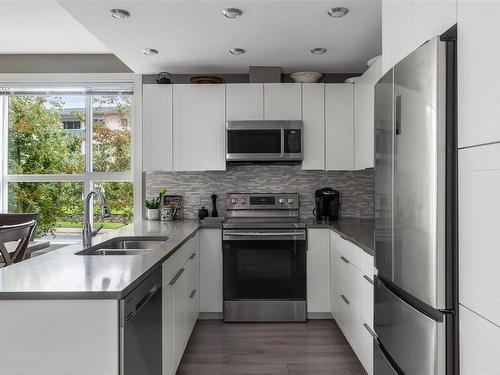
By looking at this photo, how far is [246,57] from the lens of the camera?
3555 mm

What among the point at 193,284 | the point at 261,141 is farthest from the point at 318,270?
the point at 261,141

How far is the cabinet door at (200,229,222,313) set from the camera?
3.58 m

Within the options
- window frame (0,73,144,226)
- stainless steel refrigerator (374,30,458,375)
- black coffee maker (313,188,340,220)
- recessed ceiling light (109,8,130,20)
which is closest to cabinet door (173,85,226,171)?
window frame (0,73,144,226)

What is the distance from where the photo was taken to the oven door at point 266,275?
350cm

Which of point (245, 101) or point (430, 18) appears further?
point (245, 101)

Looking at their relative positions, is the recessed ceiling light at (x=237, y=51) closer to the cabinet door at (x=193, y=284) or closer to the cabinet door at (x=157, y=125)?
the cabinet door at (x=157, y=125)

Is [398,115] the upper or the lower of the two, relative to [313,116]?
lower

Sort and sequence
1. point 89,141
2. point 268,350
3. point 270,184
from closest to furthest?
point 268,350 → point 270,184 → point 89,141

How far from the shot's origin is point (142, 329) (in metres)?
1.64

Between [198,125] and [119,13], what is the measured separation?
137 cm

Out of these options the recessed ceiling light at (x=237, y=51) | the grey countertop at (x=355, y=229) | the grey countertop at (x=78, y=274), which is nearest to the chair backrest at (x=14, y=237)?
the grey countertop at (x=78, y=274)

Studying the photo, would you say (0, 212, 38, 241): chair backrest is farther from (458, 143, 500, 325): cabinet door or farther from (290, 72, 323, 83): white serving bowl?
(458, 143, 500, 325): cabinet door

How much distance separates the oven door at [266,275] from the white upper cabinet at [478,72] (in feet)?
7.78

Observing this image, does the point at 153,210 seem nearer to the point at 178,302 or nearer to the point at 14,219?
the point at 14,219
